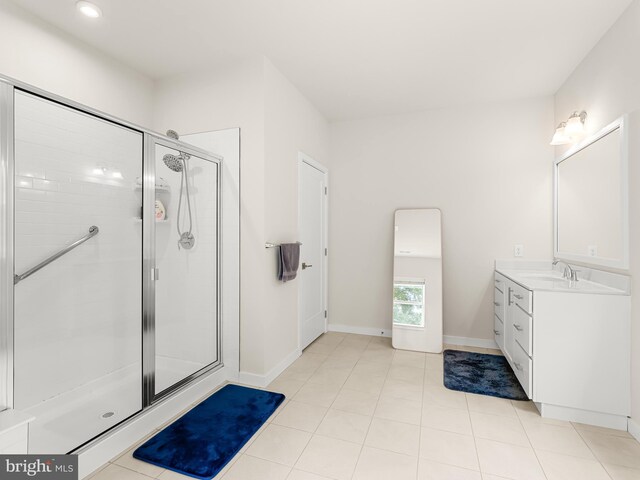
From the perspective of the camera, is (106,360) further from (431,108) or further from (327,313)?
A: (431,108)

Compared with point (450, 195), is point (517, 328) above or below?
below

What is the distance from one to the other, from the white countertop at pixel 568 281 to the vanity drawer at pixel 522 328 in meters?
0.23

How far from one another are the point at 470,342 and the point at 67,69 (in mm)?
4503

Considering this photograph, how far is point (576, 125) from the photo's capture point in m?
2.76

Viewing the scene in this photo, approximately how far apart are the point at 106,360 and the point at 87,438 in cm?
54

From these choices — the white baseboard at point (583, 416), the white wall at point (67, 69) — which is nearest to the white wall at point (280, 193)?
the white wall at point (67, 69)

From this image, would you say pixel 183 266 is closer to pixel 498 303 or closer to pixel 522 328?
pixel 522 328

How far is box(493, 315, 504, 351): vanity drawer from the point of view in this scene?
10.6 ft

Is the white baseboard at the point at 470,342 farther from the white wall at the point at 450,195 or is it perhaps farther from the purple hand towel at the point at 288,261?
the purple hand towel at the point at 288,261

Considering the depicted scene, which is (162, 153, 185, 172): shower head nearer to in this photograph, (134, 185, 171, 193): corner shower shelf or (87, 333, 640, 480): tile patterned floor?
(134, 185, 171, 193): corner shower shelf

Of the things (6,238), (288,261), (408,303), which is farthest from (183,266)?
(408,303)

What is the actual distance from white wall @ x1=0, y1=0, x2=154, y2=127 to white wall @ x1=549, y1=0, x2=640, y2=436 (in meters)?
3.74

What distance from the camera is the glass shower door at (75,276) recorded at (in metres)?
1.76

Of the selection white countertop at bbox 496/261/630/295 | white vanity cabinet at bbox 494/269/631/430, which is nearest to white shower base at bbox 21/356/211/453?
white vanity cabinet at bbox 494/269/631/430
